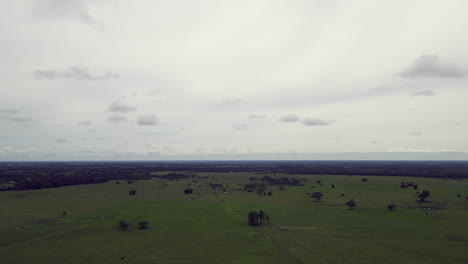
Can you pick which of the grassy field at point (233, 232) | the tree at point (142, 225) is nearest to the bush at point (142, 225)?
the tree at point (142, 225)

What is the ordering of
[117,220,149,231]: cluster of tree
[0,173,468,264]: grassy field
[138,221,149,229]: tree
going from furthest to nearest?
[138,221,149,229]: tree
[117,220,149,231]: cluster of tree
[0,173,468,264]: grassy field

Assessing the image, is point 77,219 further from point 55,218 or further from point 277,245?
point 277,245

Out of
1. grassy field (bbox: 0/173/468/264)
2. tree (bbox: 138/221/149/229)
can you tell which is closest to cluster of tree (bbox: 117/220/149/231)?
tree (bbox: 138/221/149/229)

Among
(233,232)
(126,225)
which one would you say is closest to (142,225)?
(126,225)

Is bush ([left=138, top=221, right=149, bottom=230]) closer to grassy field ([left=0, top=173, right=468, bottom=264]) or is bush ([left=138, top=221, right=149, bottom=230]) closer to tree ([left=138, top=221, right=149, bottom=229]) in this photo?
tree ([left=138, top=221, right=149, bottom=229])

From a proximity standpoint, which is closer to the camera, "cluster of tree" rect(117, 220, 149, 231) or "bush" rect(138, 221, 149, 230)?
"cluster of tree" rect(117, 220, 149, 231)

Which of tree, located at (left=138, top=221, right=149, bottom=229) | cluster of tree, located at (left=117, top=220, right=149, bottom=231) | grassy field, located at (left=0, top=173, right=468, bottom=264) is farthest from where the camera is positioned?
tree, located at (left=138, top=221, right=149, bottom=229)

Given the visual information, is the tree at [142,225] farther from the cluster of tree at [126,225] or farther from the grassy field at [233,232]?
the grassy field at [233,232]

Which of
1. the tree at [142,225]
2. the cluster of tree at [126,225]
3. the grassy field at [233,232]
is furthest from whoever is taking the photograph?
the tree at [142,225]
